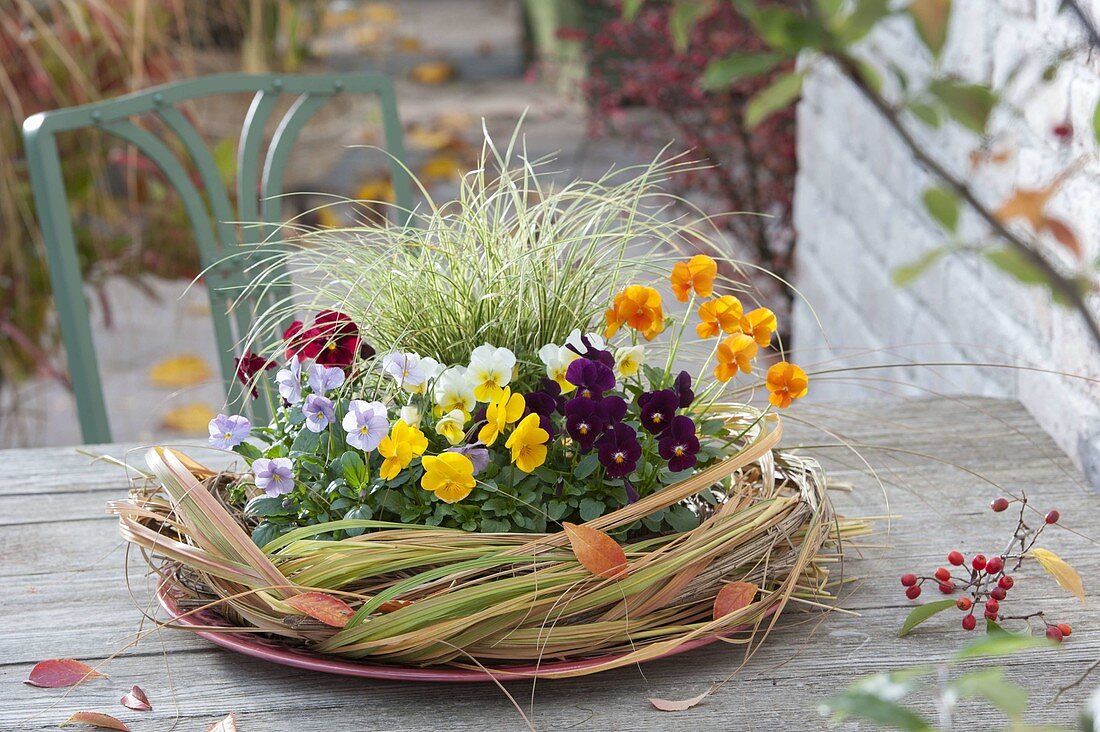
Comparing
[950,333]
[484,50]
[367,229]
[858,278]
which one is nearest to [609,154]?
[484,50]

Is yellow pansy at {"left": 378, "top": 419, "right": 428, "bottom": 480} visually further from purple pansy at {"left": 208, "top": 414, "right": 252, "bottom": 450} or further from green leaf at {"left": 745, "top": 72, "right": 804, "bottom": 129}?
green leaf at {"left": 745, "top": 72, "right": 804, "bottom": 129}

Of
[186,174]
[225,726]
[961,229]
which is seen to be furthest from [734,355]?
[186,174]

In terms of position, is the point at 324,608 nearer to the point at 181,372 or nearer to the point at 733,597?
the point at 733,597

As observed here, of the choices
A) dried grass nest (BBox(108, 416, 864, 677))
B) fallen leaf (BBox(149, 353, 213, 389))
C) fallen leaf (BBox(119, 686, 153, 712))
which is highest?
dried grass nest (BBox(108, 416, 864, 677))

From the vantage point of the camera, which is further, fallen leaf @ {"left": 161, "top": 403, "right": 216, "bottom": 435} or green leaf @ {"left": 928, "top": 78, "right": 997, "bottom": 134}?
fallen leaf @ {"left": 161, "top": 403, "right": 216, "bottom": 435}

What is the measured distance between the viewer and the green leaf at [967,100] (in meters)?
0.31

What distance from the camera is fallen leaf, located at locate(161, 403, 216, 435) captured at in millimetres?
2973

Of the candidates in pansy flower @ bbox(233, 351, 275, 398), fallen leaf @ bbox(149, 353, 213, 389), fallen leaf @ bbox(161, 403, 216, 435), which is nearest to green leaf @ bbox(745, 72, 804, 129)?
pansy flower @ bbox(233, 351, 275, 398)

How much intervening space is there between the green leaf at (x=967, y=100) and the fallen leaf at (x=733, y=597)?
0.50 meters

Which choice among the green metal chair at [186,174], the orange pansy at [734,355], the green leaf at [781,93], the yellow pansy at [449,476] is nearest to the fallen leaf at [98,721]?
the yellow pansy at [449,476]

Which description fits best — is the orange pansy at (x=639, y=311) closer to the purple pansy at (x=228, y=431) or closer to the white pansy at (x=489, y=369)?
the white pansy at (x=489, y=369)

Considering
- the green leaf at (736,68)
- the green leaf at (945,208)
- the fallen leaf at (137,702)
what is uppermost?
the green leaf at (736,68)

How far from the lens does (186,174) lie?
Result: 150cm

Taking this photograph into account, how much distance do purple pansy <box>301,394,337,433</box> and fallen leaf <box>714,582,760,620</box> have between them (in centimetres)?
30
